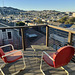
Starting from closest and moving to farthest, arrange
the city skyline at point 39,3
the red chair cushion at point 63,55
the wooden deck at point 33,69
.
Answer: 1. the red chair cushion at point 63,55
2. the wooden deck at point 33,69
3. the city skyline at point 39,3

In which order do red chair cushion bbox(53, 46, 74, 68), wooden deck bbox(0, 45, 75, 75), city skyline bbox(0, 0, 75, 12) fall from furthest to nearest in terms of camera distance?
city skyline bbox(0, 0, 75, 12) < wooden deck bbox(0, 45, 75, 75) < red chair cushion bbox(53, 46, 74, 68)

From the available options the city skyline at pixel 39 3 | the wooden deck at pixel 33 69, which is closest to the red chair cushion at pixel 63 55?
the wooden deck at pixel 33 69

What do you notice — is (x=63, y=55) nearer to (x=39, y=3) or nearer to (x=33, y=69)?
(x=33, y=69)

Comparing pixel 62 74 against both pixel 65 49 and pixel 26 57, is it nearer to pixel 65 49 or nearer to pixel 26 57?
pixel 65 49

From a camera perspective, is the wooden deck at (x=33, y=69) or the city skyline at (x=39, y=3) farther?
the city skyline at (x=39, y=3)

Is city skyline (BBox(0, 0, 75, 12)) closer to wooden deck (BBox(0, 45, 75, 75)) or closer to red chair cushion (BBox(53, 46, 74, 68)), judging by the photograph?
wooden deck (BBox(0, 45, 75, 75))

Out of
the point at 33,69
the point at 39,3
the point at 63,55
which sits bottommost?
the point at 33,69

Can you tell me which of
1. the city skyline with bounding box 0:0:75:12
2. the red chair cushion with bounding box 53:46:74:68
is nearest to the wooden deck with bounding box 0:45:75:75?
the red chair cushion with bounding box 53:46:74:68

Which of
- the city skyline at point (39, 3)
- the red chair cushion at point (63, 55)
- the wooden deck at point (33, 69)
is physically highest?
the city skyline at point (39, 3)

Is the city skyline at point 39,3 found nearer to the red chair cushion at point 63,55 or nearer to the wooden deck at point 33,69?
the wooden deck at point 33,69

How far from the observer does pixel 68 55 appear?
1632 millimetres

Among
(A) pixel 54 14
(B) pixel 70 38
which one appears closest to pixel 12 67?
(B) pixel 70 38

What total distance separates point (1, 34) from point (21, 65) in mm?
9237

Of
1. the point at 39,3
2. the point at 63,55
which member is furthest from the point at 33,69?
the point at 39,3
